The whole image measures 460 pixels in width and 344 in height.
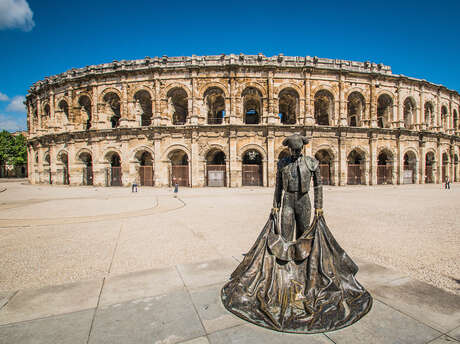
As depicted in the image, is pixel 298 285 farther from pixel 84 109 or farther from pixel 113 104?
pixel 84 109

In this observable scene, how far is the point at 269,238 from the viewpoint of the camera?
2525 mm

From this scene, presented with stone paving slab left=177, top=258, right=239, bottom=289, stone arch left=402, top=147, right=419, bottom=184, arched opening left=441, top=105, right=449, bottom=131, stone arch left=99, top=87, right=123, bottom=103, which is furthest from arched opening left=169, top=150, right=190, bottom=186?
arched opening left=441, top=105, right=449, bottom=131

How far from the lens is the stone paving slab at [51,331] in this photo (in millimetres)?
1837

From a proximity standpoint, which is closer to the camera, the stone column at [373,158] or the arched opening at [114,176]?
the stone column at [373,158]

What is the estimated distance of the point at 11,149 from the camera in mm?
37250

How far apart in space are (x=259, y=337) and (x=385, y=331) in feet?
3.83

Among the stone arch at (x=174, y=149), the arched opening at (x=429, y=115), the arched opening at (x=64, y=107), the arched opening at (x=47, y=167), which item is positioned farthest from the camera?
the arched opening at (x=47, y=167)

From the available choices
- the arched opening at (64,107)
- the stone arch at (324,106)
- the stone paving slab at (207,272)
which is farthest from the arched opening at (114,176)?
the stone arch at (324,106)

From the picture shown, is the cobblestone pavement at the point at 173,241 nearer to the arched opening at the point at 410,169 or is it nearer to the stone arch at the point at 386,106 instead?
the arched opening at the point at 410,169

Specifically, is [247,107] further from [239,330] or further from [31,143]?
[31,143]

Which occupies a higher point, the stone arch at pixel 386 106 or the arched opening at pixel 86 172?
the stone arch at pixel 386 106

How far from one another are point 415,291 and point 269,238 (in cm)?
193

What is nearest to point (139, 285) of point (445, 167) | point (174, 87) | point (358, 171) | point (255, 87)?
point (255, 87)

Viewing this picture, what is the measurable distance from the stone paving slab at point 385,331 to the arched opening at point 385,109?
23176 mm
